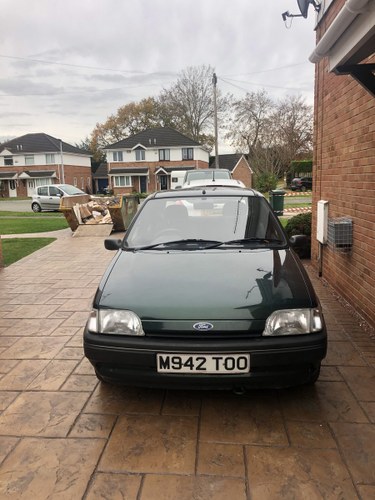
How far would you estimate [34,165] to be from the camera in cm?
5325

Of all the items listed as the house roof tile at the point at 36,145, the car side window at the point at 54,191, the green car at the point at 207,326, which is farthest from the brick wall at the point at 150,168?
the green car at the point at 207,326

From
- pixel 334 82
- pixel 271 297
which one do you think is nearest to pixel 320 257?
pixel 334 82

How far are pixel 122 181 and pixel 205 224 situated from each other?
49525 mm

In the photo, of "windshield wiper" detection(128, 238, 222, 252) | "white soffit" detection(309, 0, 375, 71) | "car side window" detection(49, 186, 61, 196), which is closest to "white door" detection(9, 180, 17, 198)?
"car side window" detection(49, 186, 61, 196)

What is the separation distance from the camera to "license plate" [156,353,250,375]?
8.39 ft

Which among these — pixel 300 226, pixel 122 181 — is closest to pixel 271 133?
pixel 122 181

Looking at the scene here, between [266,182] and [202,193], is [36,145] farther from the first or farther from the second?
[202,193]

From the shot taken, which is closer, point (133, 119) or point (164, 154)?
point (164, 154)

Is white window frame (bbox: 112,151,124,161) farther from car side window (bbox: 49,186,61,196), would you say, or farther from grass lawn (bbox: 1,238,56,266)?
grass lawn (bbox: 1,238,56,266)

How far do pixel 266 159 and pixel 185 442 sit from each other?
3889 cm

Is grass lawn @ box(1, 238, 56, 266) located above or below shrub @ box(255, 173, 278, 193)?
below

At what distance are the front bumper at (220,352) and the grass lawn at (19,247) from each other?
20.3 ft

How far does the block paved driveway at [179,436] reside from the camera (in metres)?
2.18

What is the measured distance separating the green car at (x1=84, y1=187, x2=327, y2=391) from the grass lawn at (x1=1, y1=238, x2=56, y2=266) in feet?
19.8
